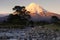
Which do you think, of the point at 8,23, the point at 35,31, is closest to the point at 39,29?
the point at 35,31

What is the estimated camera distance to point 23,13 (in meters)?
46.4

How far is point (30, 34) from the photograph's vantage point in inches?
733

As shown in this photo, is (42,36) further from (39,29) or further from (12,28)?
(12,28)

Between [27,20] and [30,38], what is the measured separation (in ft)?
81.3

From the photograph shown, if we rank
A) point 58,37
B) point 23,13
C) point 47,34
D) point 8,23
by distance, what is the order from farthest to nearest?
point 23,13
point 8,23
point 58,37
point 47,34

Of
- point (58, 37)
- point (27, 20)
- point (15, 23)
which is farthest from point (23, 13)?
point (58, 37)

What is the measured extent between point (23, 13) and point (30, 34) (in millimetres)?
27837

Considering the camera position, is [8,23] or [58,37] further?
[8,23]

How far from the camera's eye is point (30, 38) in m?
19.0

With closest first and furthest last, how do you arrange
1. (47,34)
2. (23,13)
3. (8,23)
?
(47,34)
(8,23)
(23,13)

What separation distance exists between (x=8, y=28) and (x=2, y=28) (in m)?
0.92

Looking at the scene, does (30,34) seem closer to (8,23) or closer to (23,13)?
(8,23)

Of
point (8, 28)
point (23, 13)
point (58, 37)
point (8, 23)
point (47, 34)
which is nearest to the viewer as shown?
point (47, 34)

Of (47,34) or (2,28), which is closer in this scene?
(47,34)
